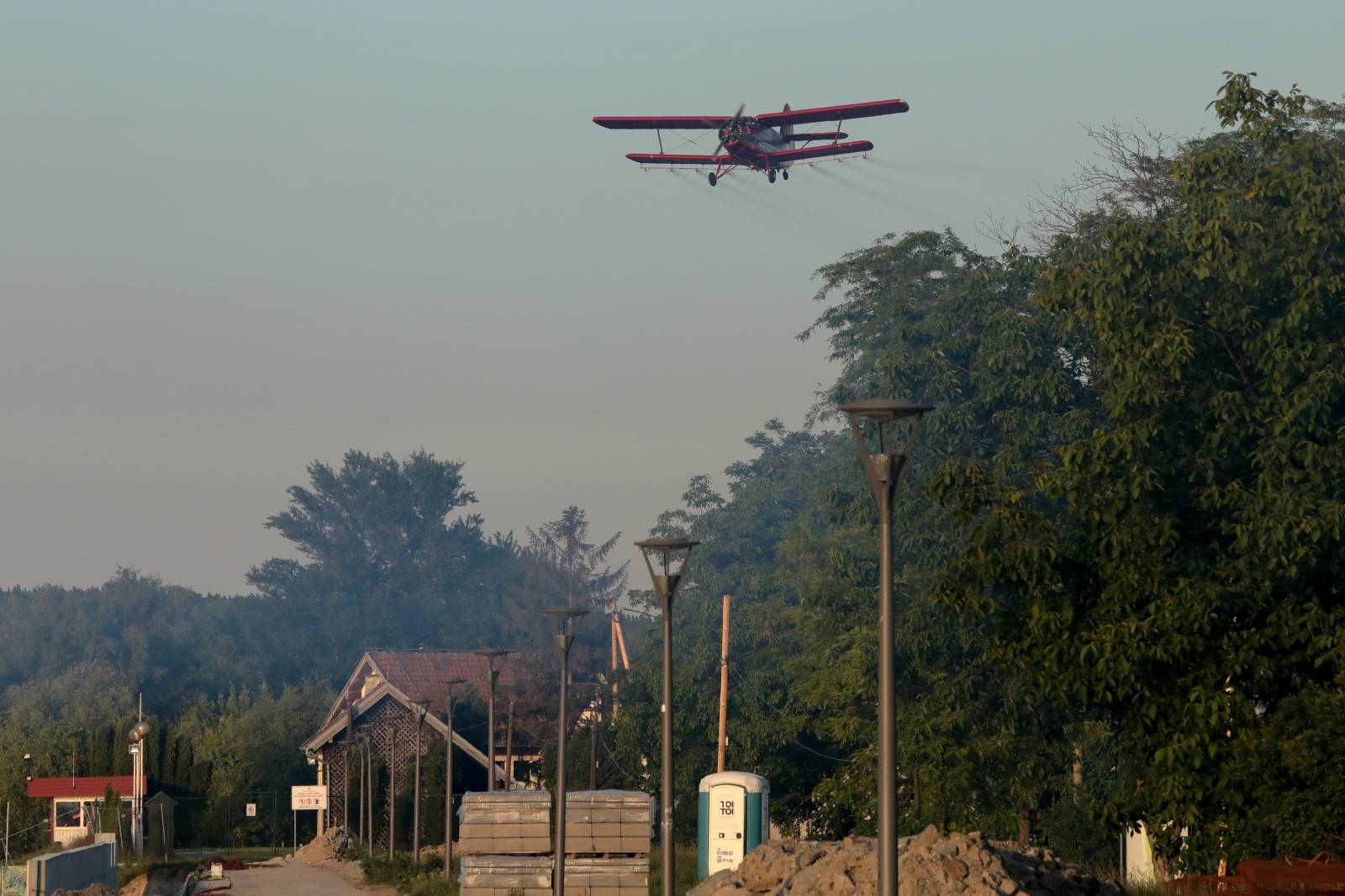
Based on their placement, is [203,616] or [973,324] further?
[203,616]

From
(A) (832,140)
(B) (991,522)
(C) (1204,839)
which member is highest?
(A) (832,140)

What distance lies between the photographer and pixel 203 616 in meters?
138

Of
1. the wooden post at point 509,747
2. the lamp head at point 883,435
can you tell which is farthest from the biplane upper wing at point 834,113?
the lamp head at point 883,435

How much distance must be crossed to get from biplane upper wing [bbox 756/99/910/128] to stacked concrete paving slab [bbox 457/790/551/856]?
34.4 meters

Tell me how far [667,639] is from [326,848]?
136 ft

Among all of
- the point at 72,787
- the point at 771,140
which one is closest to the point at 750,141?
the point at 771,140

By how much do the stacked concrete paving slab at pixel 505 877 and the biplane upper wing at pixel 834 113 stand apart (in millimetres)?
35190

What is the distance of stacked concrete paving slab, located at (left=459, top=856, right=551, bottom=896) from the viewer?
100ft

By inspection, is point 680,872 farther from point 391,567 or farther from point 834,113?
point 391,567

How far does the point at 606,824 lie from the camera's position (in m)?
30.3

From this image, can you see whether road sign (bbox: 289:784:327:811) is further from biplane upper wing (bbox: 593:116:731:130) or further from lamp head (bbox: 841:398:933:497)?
lamp head (bbox: 841:398:933:497)

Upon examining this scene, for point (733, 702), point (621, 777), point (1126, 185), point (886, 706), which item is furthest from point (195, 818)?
point (886, 706)

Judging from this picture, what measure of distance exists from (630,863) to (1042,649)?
32.9 feet

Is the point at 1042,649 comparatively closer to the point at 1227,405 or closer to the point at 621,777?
the point at 1227,405
